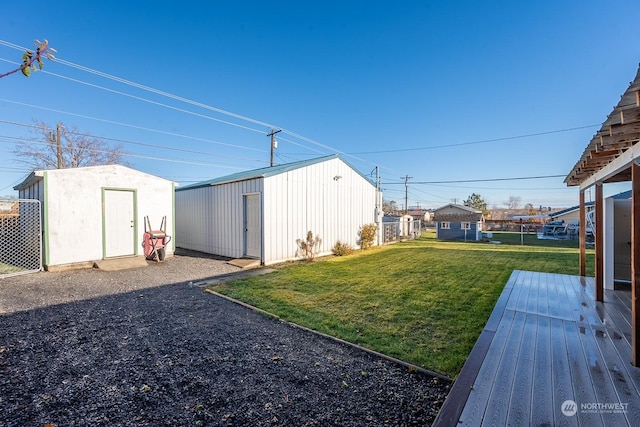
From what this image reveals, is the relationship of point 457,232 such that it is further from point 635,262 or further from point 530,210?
→ point 530,210

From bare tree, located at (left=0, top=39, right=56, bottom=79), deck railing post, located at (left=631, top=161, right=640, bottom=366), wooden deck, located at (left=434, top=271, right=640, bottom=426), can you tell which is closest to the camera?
bare tree, located at (left=0, top=39, right=56, bottom=79)

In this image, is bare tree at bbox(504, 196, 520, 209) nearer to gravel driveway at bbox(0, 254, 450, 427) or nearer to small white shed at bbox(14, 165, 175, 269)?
small white shed at bbox(14, 165, 175, 269)

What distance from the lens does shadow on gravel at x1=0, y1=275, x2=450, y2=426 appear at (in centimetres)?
205

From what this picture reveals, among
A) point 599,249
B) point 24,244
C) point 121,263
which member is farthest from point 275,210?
point 599,249

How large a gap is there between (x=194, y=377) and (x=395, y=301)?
139 inches

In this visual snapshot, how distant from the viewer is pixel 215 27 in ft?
33.1

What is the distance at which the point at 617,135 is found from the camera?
106 inches

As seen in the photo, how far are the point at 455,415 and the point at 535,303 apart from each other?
11.9 feet

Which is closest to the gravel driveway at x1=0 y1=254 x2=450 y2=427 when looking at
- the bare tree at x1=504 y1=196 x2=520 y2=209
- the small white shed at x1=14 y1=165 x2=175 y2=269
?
the small white shed at x1=14 y1=165 x2=175 y2=269

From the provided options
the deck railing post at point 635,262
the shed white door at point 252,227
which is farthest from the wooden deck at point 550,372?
the shed white door at point 252,227

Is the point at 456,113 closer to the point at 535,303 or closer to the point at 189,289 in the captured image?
the point at 535,303

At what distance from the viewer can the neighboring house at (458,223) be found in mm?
21031

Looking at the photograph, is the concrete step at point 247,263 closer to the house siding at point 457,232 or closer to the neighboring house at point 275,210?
the neighboring house at point 275,210

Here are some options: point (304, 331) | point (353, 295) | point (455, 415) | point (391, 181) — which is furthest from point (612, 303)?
point (391, 181)
